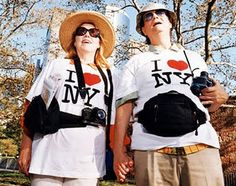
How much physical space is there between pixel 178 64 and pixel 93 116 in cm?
77

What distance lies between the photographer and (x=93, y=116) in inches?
117

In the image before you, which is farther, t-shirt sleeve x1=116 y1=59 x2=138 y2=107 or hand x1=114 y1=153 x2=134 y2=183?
t-shirt sleeve x1=116 y1=59 x2=138 y2=107

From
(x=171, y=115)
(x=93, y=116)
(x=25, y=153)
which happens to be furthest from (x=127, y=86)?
(x=25, y=153)

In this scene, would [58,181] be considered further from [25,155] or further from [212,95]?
[212,95]

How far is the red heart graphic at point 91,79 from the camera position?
317cm

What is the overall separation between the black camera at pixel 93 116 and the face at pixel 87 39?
2.20ft

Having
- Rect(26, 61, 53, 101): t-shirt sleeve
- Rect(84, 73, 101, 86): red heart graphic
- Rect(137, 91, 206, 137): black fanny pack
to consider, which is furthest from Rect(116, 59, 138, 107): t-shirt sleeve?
Rect(26, 61, 53, 101): t-shirt sleeve

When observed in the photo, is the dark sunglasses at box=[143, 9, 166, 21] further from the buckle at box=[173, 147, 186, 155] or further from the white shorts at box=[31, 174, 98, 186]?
the white shorts at box=[31, 174, 98, 186]

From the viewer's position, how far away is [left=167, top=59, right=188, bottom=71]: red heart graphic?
2871 mm

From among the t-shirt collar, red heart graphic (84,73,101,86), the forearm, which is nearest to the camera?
the forearm

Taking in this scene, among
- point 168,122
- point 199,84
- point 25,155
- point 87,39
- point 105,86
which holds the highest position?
point 87,39

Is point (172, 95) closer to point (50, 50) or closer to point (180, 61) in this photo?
point (180, 61)

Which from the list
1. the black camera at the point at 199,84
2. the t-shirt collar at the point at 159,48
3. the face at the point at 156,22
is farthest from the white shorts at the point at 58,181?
the face at the point at 156,22

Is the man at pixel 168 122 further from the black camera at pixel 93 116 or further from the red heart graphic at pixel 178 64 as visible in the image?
the black camera at pixel 93 116
